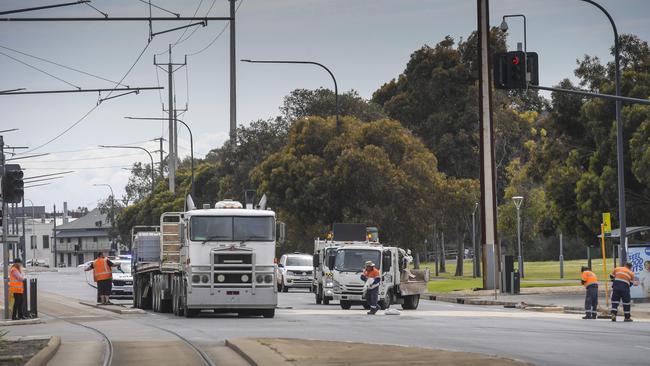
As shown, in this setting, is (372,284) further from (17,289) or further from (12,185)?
(12,185)

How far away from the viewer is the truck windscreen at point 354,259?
42.9 meters

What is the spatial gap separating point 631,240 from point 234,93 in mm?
49649

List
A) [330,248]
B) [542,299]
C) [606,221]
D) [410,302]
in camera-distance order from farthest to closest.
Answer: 1. [542,299]
2. [330,248]
3. [410,302]
4. [606,221]

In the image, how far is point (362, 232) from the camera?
1863 inches

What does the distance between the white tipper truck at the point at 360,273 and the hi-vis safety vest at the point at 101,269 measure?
740cm

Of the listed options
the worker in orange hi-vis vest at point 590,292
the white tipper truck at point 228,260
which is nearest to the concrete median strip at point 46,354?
the white tipper truck at point 228,260

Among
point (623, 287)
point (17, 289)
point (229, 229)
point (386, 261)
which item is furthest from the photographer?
point (386, 261)

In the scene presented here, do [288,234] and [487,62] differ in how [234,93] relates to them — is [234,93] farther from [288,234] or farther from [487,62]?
[487,62]

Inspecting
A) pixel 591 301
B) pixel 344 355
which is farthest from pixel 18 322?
pixel 591 301

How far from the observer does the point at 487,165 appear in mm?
53469

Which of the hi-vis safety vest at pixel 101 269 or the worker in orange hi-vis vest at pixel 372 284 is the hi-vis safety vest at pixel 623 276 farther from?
the hi-vis safety vest at pixel 101 269

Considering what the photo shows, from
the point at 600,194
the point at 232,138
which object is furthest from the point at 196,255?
the point at 232,138

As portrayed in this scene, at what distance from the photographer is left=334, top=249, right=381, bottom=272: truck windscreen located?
42875 millimetres

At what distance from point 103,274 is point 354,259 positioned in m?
8.16
